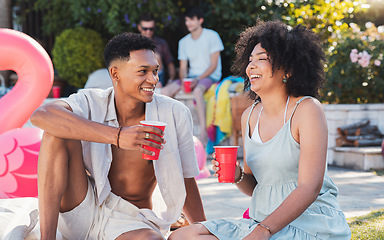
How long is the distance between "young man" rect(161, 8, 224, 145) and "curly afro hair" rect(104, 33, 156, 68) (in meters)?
4.30

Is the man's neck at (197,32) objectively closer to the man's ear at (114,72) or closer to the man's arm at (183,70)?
the man's arm at (183,70)

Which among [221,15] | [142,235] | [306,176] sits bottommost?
[142,235]

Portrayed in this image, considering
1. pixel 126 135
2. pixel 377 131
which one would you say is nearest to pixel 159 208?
pixel 126 135

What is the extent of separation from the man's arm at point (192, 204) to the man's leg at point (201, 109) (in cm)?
429

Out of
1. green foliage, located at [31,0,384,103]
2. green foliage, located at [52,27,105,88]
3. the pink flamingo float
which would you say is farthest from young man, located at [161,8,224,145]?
the pink flamingo float

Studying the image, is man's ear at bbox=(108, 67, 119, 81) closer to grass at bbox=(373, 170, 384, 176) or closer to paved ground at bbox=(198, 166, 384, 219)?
paved ground at bbox=(198, 166, 384, 219)

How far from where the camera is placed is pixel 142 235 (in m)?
2.85

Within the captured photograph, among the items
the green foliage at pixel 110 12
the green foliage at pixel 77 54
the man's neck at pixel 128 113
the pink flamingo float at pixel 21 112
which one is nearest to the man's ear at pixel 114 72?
the man's neck at pixel 128 113

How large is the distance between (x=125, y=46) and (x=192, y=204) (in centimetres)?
102

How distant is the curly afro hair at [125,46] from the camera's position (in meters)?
3.14

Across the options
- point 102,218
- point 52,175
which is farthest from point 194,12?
point 52,175

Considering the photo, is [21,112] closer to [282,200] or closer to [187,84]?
[282,200]

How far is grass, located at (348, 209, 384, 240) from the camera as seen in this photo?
332cm

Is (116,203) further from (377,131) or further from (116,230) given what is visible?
(377,131)
